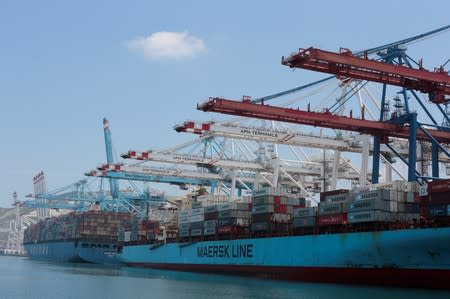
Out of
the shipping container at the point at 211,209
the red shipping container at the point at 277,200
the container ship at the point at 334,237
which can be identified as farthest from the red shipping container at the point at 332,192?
the shipping container at the point at 211,209

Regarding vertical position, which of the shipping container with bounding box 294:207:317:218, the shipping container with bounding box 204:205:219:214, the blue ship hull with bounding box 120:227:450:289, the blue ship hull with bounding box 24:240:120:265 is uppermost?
the shipping container with bounding box 204:205:219:214

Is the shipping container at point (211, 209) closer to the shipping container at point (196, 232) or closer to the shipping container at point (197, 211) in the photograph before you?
the shipping container at point (197, 211)

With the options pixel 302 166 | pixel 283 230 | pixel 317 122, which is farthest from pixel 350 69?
pixel 302 166

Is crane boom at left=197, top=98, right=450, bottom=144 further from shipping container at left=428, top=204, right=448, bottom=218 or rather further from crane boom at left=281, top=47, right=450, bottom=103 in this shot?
shipping container at left=428, top=204, right=448, bottom=218

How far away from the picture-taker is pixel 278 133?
37062 mm

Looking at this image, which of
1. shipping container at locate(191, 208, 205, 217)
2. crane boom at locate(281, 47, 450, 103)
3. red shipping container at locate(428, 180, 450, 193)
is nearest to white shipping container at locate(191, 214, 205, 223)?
shipping container at locate(191, 208, 205, 217)

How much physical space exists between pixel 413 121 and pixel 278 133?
26.8 feet

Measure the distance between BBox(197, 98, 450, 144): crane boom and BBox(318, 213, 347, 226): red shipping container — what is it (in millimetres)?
4757

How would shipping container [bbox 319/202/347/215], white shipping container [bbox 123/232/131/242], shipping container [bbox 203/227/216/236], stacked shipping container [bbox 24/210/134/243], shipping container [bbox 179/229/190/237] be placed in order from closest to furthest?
1. shipping container [bbox 319/202/347/215]
2. shipping container [bbox 203/227/216/236]
3. shipping container [bbox 179/229/190/237]
4. white shipping container [bbox 123/232/131/242]
5. stacked shipping container [bbox 24/210/134/243]

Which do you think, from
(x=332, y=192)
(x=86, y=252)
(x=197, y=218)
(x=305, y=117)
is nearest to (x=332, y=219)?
(x=332, y=192)

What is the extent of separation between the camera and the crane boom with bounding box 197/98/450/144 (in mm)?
30438

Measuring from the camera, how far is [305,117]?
31.4 m

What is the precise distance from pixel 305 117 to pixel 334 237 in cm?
641

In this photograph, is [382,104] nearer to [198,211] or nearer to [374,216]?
[374,216]
